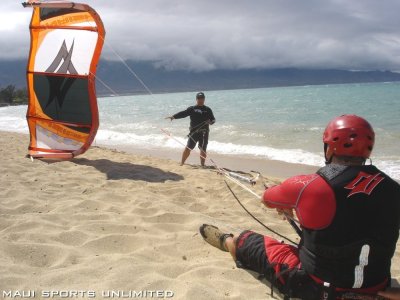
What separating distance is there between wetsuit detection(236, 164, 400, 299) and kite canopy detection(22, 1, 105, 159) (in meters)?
6.02

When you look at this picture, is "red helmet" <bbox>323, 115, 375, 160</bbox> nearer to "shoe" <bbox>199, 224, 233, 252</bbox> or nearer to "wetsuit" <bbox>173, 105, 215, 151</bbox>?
A: "shoe" <bbox>199, 224, 233, 252</bbox>

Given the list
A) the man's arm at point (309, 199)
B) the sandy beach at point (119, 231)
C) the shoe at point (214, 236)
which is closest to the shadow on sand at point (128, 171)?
the sandy beach at point (119, 231)

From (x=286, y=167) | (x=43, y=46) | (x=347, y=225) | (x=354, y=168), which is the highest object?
(x=43, y=46)

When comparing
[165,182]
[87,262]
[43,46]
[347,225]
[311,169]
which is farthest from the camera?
[311,169]

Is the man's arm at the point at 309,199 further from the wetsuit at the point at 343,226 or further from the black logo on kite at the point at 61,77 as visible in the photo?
the black logo on kite at the point at 61,77

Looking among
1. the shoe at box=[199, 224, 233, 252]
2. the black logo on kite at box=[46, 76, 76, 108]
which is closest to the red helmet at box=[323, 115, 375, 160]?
the shoe at box=[199, 224, 233, 252]

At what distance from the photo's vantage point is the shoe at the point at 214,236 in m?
3.66

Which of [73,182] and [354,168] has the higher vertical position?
[354,168]

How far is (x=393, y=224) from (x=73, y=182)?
15.6 feet

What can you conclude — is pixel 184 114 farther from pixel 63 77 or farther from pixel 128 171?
pixel 63 77

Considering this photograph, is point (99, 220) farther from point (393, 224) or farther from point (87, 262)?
point (393, 224)

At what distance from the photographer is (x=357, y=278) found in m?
2.42

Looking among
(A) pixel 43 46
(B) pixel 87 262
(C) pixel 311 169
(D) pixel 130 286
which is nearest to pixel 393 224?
(D) pixel 130 286

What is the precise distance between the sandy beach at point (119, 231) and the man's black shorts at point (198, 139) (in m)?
1.92
